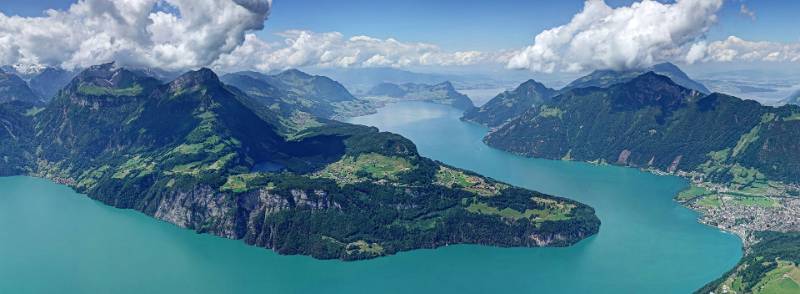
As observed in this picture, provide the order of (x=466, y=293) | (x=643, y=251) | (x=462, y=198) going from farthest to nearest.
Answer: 1. (x=462, y=198)
2. (x=643, y=251)
3. (x=466, y=293)

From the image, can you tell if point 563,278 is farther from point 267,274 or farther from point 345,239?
point 267,274

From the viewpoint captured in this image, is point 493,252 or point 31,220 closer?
point 493,252

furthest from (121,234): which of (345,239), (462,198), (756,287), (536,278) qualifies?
(756,287)

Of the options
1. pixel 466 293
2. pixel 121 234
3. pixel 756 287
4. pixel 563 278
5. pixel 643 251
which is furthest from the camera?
pixel 121 234

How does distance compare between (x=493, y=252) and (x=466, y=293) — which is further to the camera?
(x=493, y=252)

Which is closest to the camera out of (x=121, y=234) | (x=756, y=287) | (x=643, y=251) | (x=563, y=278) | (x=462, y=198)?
(x=756, y=287)

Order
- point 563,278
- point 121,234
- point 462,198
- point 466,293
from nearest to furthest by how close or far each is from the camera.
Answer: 1. point 466,293
2. point 563,278
3. point 121,234
4. point 462,198

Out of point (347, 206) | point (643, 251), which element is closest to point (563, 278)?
point (643, 251)

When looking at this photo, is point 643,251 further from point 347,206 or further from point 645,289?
point 347,206
